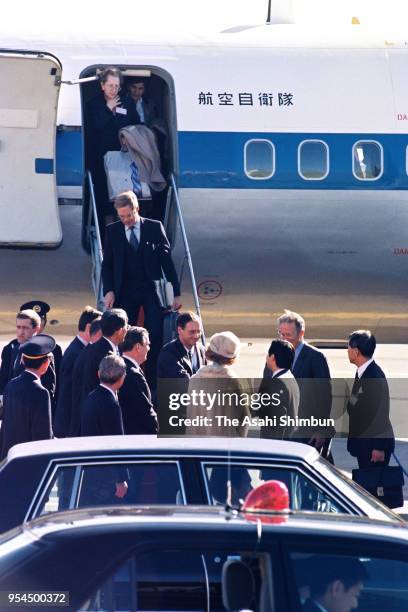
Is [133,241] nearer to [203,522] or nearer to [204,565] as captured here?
[203,522]

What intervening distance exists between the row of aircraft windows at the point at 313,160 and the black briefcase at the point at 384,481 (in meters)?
4.81

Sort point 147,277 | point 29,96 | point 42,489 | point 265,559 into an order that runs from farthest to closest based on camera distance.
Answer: point 29,96 < point 147,277 < point 42,489 < point 265,559

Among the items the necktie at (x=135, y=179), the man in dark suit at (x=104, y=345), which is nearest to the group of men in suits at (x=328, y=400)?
the man in dark suit at (x=104, y=345)

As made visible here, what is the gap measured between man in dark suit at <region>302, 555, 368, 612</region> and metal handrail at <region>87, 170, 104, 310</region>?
7853mm

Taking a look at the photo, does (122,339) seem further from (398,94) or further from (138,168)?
(398,94)

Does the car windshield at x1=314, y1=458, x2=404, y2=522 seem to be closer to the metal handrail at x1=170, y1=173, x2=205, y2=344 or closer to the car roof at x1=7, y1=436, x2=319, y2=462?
the car roof at x1=7, y1=436, x2=319, y2=462

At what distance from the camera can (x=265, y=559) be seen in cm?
477

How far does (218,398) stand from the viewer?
8.92 meters

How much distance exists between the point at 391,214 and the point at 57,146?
354cm

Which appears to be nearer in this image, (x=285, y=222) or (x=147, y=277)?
(x=147, y=277)

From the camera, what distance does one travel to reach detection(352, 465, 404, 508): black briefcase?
9344 millimetres

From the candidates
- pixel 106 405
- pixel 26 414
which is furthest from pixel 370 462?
pixel 26 414

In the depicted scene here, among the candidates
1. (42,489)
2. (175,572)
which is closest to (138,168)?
(42,489)

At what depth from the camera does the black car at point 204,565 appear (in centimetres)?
471
